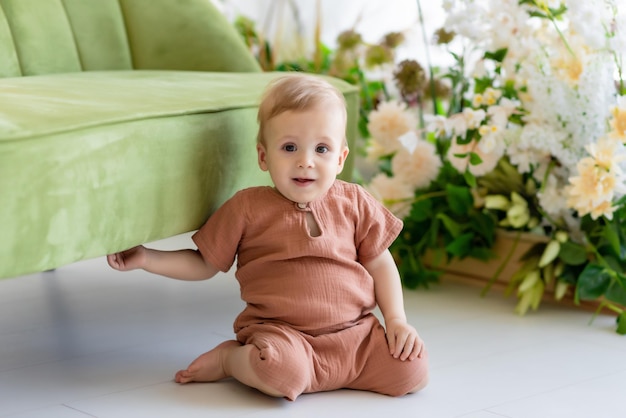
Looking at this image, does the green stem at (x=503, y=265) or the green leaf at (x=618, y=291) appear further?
the green stem at (x=503, y=265)

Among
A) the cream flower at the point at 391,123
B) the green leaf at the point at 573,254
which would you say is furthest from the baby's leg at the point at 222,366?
the cream flower at the point at 391,123

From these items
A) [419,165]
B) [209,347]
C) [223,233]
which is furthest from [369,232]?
[419,165]

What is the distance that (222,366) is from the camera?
4.81 ft

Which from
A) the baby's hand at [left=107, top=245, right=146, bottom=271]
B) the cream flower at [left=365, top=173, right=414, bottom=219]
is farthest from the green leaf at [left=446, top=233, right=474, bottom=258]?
the baby's hand at [left=107, top=245, right=146, bottom=271]

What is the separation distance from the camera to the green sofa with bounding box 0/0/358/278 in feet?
3.93

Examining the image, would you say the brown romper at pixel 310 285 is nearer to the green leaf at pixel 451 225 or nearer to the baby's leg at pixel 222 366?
the baby's leg at pixel 222 366

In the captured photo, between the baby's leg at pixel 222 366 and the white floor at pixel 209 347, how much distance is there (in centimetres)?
2

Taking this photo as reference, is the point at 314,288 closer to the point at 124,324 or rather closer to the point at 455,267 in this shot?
the point at 124,324

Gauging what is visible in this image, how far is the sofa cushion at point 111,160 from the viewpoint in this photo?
119cm

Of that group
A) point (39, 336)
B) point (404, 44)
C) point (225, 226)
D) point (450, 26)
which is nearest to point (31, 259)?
point (225, 226)

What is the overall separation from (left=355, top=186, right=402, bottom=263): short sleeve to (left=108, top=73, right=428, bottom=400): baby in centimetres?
2

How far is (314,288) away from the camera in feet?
4.77

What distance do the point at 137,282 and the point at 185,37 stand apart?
55 cm

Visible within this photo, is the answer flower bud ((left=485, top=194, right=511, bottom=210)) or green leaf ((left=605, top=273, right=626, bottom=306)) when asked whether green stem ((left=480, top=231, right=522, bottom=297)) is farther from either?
green leaf ((left=605, top=273, right=626, bottom=306))
